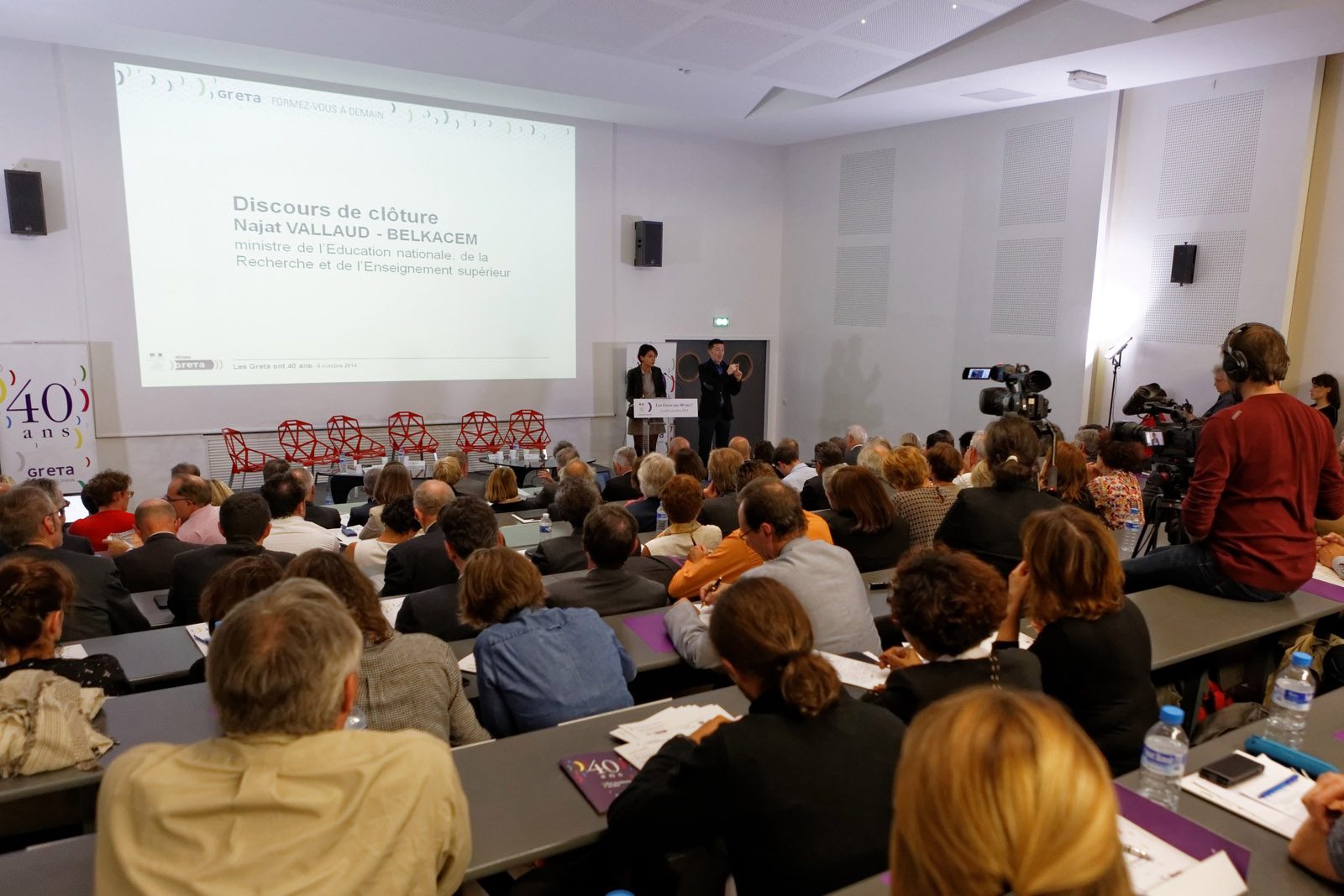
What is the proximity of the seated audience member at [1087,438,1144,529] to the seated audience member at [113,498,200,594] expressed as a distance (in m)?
4.72

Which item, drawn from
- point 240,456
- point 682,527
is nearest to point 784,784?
point 682,527

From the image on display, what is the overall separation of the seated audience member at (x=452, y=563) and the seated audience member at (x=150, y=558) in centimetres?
127

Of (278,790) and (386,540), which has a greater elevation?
(278,790)

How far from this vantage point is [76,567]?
10.6 ft

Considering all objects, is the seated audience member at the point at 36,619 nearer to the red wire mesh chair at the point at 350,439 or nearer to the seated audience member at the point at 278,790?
the seated audience member at the point at 278,790

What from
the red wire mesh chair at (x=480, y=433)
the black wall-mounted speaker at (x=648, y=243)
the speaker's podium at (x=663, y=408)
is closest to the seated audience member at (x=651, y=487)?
the speaker's podium at (x=663, y=408)

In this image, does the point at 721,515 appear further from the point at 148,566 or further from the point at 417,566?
the point at 148,566

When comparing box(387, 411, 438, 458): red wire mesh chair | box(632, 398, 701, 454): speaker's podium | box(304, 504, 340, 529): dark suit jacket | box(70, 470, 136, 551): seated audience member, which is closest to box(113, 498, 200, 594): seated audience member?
box(70, 470, 136, 551): seated audience member

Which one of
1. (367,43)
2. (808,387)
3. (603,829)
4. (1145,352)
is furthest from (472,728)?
(808,387)

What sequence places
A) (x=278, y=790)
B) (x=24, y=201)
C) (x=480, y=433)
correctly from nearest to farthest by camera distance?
(x=278, y=790), (x=24, y=201), (x=480, y=433)

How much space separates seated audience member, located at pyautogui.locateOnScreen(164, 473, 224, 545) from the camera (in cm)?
447

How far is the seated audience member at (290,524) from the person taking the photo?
414 cm

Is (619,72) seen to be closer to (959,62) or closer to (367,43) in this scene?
(367,43)

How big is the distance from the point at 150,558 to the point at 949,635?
360 cm
